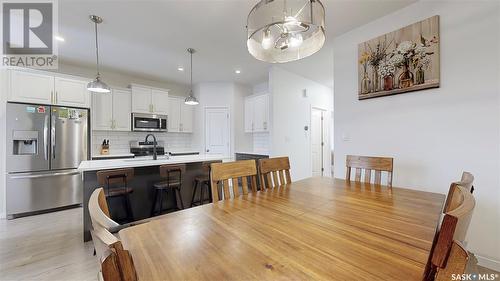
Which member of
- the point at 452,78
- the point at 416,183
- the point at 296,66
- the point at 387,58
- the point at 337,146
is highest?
the point at 296,66

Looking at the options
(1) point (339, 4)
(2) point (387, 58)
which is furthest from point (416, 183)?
(1) point (339, 4)

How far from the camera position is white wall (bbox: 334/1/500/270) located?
1799mm

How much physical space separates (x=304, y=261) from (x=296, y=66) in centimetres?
395

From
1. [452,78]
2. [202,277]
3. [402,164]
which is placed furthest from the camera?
[402,164]

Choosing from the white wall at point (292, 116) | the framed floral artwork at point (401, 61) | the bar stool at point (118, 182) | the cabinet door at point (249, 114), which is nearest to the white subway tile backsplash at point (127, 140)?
the cabinet door at point (249, 114)

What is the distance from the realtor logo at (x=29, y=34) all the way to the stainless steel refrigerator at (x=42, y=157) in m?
0.82

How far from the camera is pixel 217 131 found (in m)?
5.18

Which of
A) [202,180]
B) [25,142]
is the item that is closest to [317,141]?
[202,180]

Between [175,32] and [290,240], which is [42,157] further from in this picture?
[290,240]

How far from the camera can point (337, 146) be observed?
2977 millimetres

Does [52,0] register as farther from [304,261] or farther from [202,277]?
[304,261]

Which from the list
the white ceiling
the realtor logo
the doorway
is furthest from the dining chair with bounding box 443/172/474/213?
the doorway

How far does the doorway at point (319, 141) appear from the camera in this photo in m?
5.22

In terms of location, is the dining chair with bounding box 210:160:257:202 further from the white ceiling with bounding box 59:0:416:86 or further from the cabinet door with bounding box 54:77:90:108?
the cabinet door with bounding box 54:77:90:108
